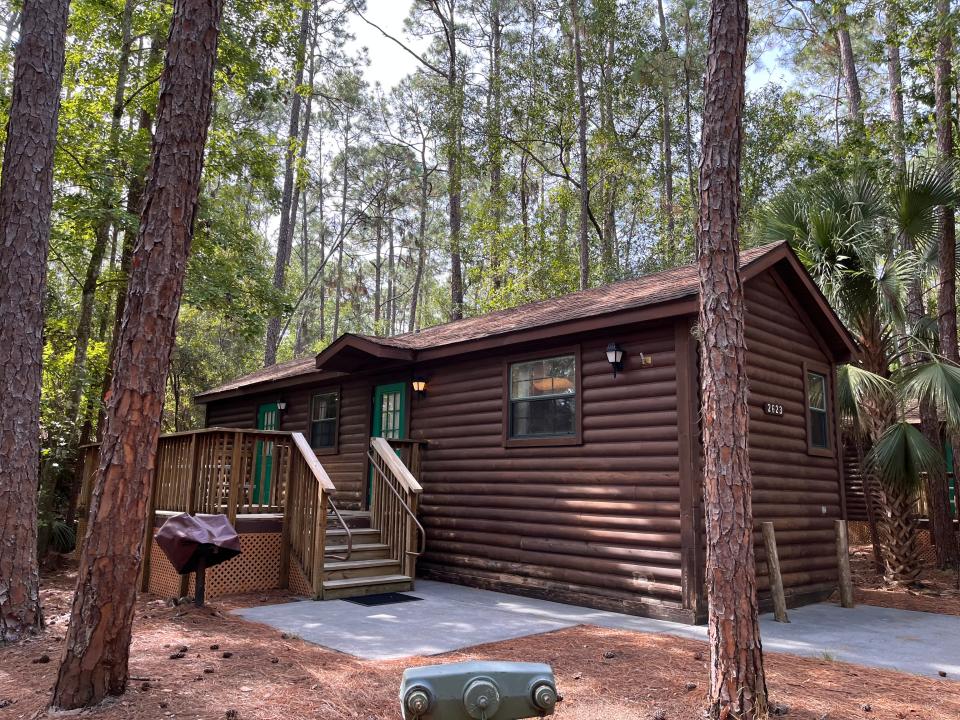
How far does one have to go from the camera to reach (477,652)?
507 cm

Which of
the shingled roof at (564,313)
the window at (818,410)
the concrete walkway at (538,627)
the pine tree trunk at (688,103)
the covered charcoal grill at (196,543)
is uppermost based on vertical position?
the pine tree trunk at (688,103)

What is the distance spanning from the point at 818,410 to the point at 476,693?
8468 mm

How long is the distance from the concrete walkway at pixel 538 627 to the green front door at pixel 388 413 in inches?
115

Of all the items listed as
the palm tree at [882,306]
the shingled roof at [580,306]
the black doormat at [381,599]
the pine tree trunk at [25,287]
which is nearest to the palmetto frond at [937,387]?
the palm tree at [882,306]

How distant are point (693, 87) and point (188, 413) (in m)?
19.0

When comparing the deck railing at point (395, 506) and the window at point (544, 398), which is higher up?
the window at point (544, 398)

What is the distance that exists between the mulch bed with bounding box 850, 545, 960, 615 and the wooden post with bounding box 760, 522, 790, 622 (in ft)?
7.33

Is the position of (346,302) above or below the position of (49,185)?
above

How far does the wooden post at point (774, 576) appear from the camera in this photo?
22.7 ft

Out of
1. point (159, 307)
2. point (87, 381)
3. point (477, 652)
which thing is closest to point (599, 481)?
point (477, 652)

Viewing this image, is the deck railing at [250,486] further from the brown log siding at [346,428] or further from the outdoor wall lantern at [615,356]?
the outdoor wall lantern at [615,356]

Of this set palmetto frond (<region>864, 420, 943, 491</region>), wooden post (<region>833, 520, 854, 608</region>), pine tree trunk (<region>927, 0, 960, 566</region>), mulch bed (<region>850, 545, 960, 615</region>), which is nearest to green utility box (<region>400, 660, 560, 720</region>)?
wooden post (<region>833, 520, 854, 608</region>)

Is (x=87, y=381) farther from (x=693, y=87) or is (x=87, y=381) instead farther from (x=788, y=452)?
(x=693, y=87)

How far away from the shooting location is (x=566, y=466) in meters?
7.99
